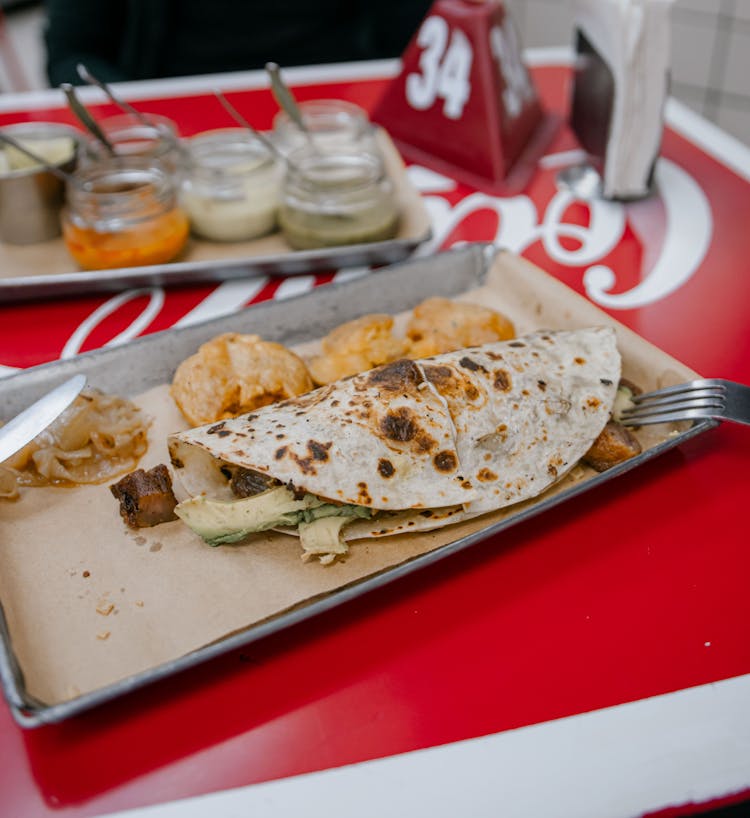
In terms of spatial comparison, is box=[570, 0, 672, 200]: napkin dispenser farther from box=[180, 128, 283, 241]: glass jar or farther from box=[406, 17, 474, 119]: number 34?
box=[180, 128, 283, 241]: glass jar

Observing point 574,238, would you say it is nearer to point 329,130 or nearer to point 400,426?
point 329,130

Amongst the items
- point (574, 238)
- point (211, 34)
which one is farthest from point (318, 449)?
point (211, 34)

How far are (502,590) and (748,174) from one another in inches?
77.3

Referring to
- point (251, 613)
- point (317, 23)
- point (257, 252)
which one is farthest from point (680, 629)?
point (317, 23)

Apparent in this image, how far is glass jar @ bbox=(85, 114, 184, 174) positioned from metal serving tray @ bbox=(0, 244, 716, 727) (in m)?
0.76

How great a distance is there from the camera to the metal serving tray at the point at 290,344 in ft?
3.59

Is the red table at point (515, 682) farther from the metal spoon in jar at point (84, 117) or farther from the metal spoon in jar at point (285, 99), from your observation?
the metal spoon in jar at point (84, 117)

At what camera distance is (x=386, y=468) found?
1.39m

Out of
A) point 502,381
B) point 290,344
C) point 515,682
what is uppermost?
point 502,381

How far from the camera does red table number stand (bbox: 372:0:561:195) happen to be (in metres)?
2.52

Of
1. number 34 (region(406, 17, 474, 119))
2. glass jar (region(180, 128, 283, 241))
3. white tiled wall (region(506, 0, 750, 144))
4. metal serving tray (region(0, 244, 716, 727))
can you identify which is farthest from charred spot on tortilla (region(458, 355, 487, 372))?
white tiled wall (region(506, 0, 750, 144))

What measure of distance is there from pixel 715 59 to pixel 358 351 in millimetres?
3868

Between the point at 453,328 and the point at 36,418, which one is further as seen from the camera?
the point at 453,328

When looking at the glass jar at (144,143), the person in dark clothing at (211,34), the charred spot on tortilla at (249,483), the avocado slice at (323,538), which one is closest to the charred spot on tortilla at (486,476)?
the avocado slice at (323,538)
